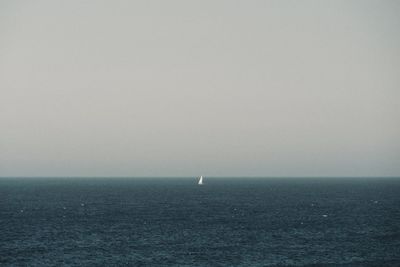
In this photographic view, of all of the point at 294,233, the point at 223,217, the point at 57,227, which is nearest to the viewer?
the point at 294,233

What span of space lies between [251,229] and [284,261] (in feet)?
117

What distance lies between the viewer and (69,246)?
91062mm

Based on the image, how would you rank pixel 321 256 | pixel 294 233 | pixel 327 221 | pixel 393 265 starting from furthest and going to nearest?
pixel 327 221, pixel 294 233, pixel 321 256, pixel 393 265

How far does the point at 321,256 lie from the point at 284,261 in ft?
22.6

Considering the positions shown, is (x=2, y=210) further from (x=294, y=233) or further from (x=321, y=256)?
(x=321, y=256)

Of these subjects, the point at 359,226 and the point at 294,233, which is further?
the point at 359,226

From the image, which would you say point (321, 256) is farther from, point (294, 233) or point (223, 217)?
point (223, 217)

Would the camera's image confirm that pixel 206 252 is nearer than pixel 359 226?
Yes

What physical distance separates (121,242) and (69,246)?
861 centimetres

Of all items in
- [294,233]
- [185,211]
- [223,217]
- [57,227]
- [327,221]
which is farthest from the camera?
[185,211]

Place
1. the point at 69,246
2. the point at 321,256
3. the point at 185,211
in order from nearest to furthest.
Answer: the point at 321,256, the point at 69,246, the point at 185,211

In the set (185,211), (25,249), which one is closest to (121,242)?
(25,249)

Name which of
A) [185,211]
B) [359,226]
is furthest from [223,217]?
[359,226]

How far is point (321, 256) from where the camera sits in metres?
83.2
